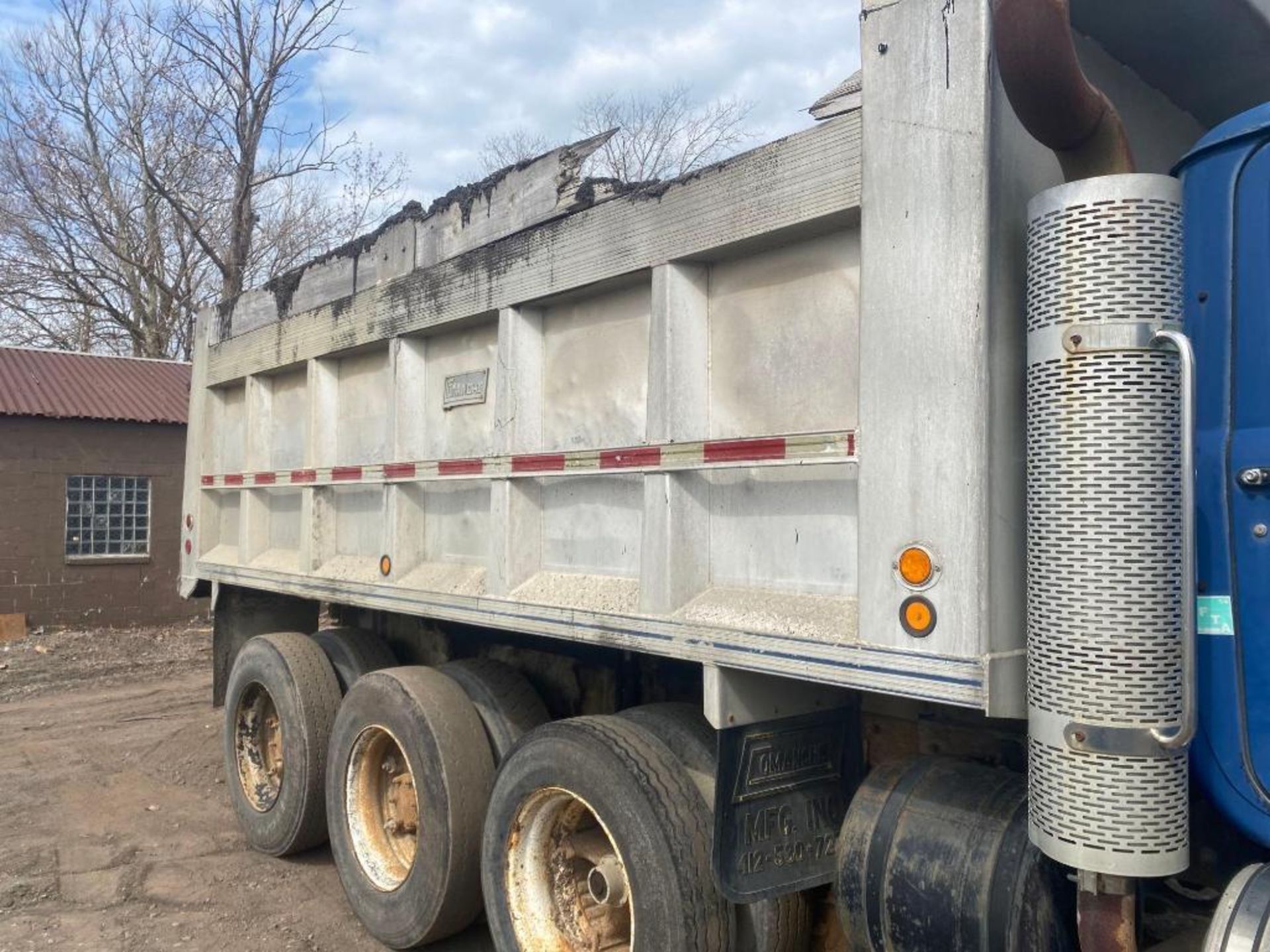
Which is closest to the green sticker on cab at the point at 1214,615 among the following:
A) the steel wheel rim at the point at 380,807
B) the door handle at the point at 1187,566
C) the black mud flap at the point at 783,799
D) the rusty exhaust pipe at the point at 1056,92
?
the door handle at the point at 1187,566

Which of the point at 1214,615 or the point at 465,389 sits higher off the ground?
the point at 465,389

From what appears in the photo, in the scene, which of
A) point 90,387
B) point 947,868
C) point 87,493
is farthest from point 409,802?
point 90,387

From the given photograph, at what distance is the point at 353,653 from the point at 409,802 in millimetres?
1008

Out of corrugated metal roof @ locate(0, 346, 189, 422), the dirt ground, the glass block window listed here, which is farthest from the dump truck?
the glass block window

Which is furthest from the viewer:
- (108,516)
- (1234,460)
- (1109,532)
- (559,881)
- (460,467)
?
(108,516)

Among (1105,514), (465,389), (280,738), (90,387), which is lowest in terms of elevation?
(280,738)

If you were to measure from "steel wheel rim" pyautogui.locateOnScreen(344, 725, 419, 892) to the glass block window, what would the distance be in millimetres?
13458

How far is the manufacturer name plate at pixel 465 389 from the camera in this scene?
13.5 ft

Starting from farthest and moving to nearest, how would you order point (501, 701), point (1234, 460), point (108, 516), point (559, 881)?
point (108, 516) → point (501, 701) → point (559, 881) → point (1234, 460)

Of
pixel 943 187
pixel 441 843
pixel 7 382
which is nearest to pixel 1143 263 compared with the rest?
pixel 943 187

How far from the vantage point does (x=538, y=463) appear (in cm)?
373

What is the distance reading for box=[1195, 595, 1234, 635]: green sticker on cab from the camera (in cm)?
223

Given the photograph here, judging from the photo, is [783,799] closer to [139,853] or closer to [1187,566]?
[1187,566]

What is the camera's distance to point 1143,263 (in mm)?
2180
